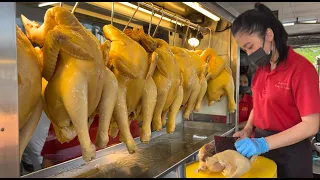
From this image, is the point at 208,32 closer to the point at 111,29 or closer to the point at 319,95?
the point at 319,95

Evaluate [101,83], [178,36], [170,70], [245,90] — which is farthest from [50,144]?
[245,90]

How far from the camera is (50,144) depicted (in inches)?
108

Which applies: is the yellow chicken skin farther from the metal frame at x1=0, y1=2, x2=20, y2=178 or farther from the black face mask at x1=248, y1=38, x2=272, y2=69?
the black face mask at x1=248, y1=38, x2=272, y2=69

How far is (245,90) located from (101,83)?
11.2ft

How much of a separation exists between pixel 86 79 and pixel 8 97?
0.31 m

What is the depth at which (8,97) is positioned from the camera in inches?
27.7

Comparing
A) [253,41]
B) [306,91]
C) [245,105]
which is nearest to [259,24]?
[253,41]

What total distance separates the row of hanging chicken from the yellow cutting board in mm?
287

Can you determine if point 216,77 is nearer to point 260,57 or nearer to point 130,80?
point 260,57

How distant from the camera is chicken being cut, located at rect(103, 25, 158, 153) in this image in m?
1.20

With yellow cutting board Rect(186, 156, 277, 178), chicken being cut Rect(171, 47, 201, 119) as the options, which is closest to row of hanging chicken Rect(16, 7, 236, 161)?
chicken being cut Rect(171, 47, 201, 119)

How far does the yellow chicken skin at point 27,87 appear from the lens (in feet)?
2.81

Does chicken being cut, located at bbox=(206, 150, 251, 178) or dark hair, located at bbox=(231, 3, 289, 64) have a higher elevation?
dark hair, located at bbox=(231, 3, 289, 64)

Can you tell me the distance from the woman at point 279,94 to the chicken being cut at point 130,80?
1.72ft
